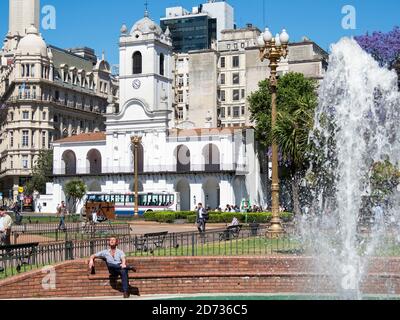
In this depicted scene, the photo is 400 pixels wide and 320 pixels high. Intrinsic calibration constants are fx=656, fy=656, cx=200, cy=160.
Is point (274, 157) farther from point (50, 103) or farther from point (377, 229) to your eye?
point (50, 103)

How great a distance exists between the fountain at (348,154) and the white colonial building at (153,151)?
41.0 metres

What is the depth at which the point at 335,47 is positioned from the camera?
63.3 ft

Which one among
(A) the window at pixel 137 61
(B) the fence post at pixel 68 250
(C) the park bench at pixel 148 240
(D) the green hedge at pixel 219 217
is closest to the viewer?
(B) the fence post at pixel 68 250

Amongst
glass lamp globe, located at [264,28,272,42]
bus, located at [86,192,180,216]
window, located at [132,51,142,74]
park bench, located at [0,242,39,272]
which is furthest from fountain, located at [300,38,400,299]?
window, located at [132,51,142,74]

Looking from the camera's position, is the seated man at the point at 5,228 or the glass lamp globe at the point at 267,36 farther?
the glass lamp globe at the point at 267,36

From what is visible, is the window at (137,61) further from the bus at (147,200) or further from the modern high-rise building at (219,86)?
the bus at (147,200)

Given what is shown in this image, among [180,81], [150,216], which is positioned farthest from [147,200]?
[180,81]

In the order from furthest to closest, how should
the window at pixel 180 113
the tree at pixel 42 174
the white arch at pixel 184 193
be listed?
the window at pixel 180 113, the tree at pixel 42 174, the white arch at pixel 184 193

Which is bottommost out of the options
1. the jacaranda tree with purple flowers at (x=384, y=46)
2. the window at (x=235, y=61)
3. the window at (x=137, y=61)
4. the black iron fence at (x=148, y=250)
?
the black iron fence at (x=148, y=250)

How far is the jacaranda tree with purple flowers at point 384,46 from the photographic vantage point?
45.9 metres

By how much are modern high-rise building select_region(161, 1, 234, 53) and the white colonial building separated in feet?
170

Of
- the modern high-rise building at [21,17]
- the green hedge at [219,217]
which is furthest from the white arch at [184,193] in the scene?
the modern high-rise building at [21,17]
